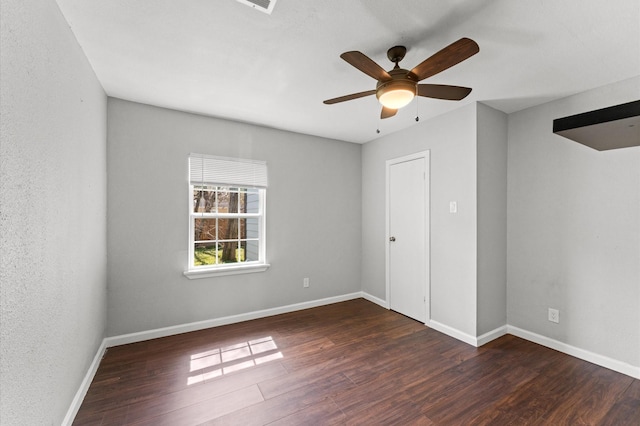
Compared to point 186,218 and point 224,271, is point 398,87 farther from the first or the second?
point 224,271

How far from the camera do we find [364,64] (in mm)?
1620

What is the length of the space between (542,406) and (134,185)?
404cm

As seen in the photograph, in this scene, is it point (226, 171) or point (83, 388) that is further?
point (226, 171)

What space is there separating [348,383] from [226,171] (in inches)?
103

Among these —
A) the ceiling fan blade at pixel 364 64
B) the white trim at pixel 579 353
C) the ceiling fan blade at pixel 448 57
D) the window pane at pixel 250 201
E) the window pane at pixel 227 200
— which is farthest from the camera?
the window pane at pixel 250 201

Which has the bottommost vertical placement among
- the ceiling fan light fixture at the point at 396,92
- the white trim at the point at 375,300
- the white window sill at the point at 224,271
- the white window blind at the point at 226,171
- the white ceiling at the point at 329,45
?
the white trim at the point at 375,300

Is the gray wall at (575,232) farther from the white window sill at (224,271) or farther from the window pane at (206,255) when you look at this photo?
the window pane at (206,255)

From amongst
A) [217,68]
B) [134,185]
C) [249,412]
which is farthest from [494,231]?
[134,185]

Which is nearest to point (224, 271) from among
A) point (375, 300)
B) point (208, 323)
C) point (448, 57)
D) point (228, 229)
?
point (228, 229)

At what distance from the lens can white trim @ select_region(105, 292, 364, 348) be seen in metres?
2.84

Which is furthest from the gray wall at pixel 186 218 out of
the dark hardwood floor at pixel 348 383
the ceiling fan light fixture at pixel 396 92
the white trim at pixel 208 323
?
the ceiling fan light fixture at pixel 396 92

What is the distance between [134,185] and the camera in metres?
2.90

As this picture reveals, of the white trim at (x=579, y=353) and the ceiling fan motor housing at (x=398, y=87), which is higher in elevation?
the ceiling fan motor housing at (x=398, y=87)

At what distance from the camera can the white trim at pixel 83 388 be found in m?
1.75
